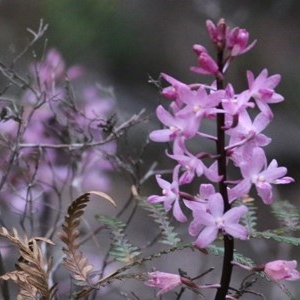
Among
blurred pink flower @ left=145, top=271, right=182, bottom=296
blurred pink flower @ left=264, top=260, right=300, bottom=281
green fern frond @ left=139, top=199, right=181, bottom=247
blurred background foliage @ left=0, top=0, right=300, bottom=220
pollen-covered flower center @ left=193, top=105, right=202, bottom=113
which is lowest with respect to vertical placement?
blurred pink flower @ left=145, top=271, right=182, bottom=296

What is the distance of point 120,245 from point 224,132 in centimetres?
18

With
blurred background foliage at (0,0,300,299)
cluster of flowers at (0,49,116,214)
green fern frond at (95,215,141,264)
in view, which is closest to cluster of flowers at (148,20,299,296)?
green fern frond at (95,215,141,264)

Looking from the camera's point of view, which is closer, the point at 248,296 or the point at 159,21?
the point at 248,296

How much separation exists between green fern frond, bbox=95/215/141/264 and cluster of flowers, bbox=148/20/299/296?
10 cm

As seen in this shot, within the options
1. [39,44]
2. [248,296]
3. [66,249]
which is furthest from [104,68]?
[66,249]

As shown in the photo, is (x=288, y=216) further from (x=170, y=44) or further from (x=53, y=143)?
(x=170, y=44)

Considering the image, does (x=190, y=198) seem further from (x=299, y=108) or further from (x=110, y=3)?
(x=299, y=108)

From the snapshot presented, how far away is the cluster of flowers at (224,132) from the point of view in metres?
0.60

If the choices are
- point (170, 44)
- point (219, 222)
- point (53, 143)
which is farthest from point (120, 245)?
point (170, 44)

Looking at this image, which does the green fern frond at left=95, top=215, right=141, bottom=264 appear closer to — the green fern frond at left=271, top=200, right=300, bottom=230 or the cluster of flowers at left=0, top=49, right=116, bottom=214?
the green fern frond at left=271, top=200, right=300, bottom=230

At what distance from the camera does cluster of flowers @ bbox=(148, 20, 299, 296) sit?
599 millimetres

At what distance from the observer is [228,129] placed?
2.01 ft

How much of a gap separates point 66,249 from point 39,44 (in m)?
2.09

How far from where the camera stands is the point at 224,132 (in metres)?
0.62
